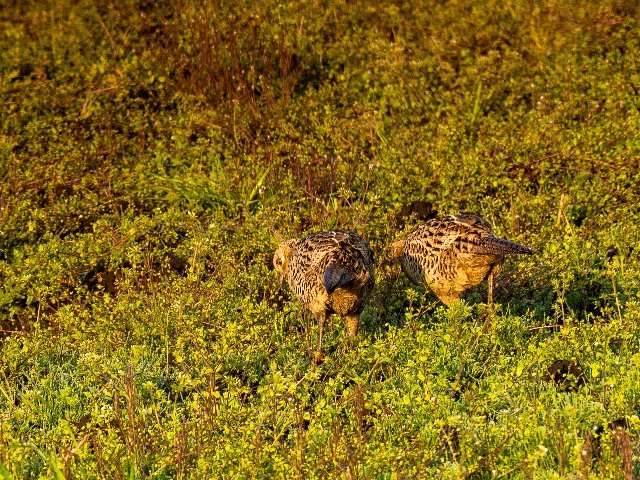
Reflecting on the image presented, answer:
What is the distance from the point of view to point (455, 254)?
6.52 meters

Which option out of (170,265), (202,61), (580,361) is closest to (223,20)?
(202,61)

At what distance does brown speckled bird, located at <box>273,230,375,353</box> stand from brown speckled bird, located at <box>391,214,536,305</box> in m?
0.39

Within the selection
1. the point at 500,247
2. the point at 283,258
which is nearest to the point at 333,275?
the point at 500,247

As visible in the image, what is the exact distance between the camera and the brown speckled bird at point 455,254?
6.38 meters

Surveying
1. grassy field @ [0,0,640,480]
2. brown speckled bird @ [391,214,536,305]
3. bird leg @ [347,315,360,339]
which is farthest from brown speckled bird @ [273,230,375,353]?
brown speckled bird @ [391,214,536,305]

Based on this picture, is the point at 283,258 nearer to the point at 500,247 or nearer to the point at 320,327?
the point at 320,327

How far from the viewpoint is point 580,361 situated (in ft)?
19.9

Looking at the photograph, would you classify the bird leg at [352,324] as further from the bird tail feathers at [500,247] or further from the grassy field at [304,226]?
the bird tail feathers at [500,247]

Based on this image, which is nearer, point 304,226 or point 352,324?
point 352,324

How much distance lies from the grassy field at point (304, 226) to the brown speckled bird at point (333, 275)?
187mm

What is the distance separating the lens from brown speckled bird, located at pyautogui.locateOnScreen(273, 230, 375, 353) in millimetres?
6340

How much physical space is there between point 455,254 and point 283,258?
4.63 ft

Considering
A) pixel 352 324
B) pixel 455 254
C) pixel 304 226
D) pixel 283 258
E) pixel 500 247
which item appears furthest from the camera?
pixel 304 226

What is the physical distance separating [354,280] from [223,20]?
5.80 m
